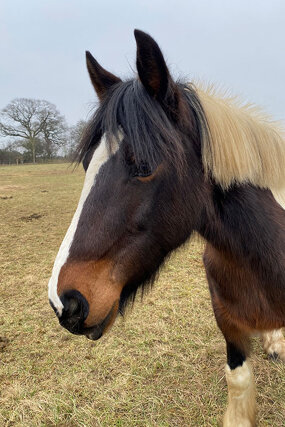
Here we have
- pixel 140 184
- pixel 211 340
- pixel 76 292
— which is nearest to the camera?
pixel 76 292

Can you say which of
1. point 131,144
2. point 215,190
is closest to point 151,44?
point 131,144

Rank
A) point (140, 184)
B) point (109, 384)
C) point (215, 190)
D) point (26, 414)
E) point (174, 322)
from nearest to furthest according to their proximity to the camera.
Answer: point (140, 184) < point (215, 190) < point (26, 414) < point (109, 384) < point (174, 322)

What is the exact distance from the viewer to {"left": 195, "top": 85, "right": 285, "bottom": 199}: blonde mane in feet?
4.45

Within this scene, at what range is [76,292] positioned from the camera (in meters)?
1.15

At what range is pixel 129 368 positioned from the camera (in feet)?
8.89

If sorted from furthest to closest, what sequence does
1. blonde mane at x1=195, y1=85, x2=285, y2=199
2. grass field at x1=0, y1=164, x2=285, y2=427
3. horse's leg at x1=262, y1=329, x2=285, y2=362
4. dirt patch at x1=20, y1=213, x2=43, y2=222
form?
1. dirt patch at x1=20, y1=213, x2=43, y2=222
2. horse's leg at x1=262, y1=329, x2=285, y2=362
3. grass field at x1=0, y1=164, x2=285, y2=427
4. blonde mane at x1=195, y1=85, x2=285, y2=199

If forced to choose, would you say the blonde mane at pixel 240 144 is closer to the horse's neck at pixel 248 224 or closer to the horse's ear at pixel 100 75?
the horse's neck at pixel 248 224

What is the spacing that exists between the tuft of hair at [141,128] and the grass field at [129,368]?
66cm

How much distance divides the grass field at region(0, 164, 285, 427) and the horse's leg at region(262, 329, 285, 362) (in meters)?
0.10

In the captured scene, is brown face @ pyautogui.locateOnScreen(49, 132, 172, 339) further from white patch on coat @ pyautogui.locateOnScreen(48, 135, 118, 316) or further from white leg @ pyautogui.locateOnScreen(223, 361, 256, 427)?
white leg @ pyautogui.locateOnScreen(223, 361, 256, 427)

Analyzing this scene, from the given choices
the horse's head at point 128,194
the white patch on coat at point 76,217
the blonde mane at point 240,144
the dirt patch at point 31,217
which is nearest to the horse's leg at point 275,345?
the blonde mane at point 240,144

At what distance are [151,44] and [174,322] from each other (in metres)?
3.03

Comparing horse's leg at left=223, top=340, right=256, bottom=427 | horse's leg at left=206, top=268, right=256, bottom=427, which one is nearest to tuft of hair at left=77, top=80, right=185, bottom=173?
horse's leg at left=206, top=268, right=256, bottom=427

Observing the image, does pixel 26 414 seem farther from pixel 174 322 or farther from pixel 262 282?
pixel 262 282
